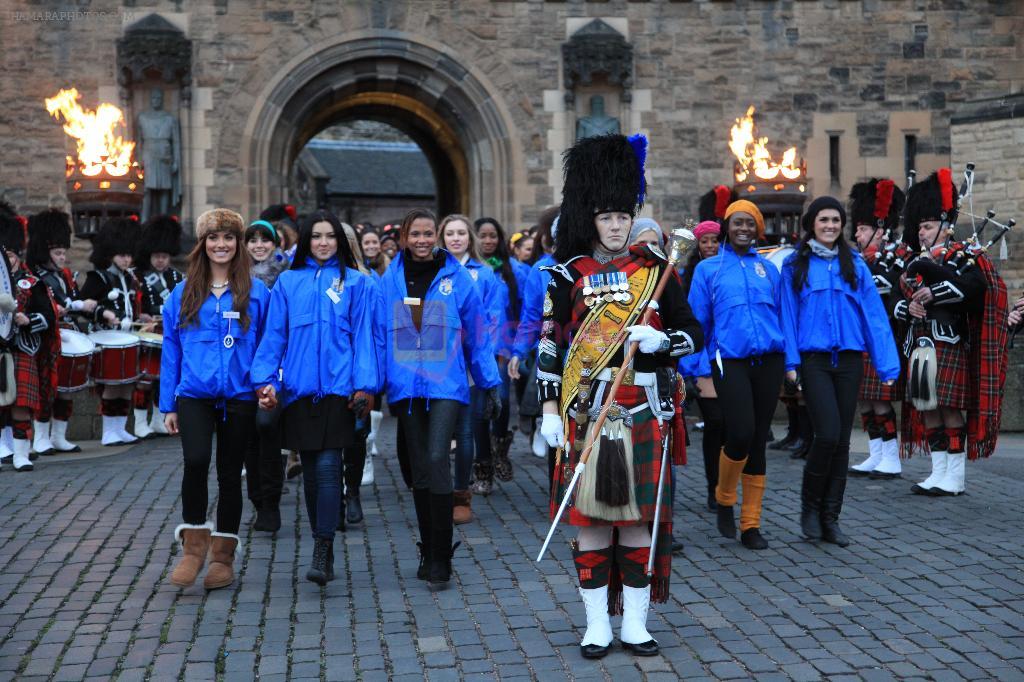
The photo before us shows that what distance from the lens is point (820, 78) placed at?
790 inches

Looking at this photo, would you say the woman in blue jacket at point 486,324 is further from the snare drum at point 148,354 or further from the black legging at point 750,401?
the snare drum at point 148,354

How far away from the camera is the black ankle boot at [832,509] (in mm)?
7188

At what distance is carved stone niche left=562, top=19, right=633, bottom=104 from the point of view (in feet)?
63.1

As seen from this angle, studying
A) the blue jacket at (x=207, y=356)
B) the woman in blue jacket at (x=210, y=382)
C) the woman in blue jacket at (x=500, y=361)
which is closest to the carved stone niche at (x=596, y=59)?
the woman in blue jacket at (x=500, y=361)

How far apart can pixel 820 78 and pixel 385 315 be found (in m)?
15.2

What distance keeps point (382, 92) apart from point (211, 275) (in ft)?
48.9

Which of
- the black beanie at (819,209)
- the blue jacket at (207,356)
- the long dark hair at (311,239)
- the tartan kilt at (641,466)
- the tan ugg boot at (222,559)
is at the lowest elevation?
the tan ugg boot at (222,559)

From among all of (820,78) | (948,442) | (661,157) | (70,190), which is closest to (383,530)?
(948,442)

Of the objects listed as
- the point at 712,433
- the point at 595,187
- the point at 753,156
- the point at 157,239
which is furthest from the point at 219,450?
the point at 753,156

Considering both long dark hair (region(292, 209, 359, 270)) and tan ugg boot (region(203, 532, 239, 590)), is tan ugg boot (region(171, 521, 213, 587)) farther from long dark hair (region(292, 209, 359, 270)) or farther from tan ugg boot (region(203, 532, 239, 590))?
long dark hair (region(292, 209, 359, 270))

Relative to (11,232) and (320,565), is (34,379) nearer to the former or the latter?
(11,232)

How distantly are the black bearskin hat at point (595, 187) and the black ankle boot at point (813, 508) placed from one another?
2.62 meters

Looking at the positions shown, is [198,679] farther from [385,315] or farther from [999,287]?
[999,287]

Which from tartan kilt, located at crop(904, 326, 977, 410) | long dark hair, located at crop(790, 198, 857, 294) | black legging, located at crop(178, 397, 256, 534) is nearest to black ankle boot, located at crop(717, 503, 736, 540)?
long dark hair, located at crop(790, 198, 857, 294)
